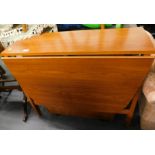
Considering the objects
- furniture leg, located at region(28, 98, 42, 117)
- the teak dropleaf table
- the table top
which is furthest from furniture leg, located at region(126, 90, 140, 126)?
furniture leg, located at region(28, 98, 42, 117)

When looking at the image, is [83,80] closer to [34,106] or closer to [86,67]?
[86,67]

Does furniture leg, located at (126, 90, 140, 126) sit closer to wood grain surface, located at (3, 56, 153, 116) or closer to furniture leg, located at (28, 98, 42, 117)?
wood grain surface, located at (3, 56, 153, 116)

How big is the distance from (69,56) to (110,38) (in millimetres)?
338

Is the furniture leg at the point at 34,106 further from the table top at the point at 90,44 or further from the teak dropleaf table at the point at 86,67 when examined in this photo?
the table top at the point at 90,44

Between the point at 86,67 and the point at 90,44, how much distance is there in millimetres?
166

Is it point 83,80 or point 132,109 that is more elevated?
point 83,80

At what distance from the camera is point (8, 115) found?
5.56 ft

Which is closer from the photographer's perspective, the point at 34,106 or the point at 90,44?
the point at 90,44

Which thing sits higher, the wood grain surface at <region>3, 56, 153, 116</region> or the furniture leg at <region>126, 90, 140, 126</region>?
the wood grain surface at <region>3, 56, 153, 116</region>

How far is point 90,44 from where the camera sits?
1.06 meters

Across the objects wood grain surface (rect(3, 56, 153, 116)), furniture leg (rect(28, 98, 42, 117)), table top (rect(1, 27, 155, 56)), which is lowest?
furniture leg (rect(28, 98, 42, 117))

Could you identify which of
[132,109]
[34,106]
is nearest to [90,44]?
[132,109]

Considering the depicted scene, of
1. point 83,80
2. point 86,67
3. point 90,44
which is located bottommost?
point 83,80

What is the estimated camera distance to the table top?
3.11 feet
